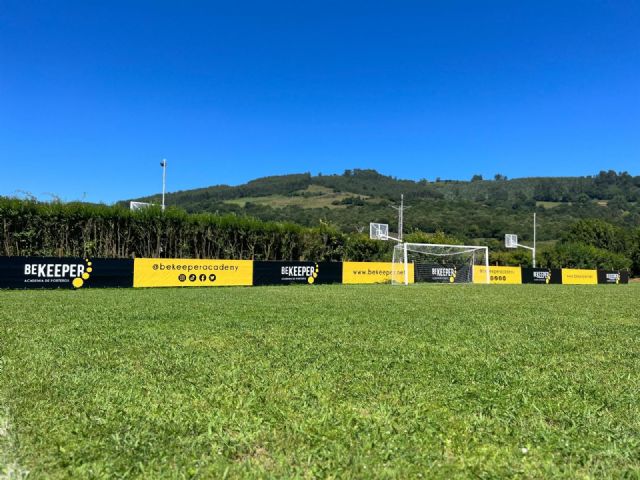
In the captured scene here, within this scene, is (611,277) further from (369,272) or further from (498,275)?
(369,272)

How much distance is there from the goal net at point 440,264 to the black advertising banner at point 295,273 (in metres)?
4.82

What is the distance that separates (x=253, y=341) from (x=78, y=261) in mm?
14333

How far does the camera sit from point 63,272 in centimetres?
1756

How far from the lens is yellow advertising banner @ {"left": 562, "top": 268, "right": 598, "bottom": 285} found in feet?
114

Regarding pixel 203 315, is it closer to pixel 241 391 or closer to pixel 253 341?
pixel 253 341

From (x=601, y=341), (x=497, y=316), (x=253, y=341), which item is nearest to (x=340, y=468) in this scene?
(x=253, y=341)

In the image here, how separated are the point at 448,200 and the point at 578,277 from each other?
66.5m

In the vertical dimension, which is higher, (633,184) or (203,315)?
(633,184)

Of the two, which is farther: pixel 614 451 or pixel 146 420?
pixel 146 420

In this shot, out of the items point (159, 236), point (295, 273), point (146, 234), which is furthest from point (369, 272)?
point (146, 234)

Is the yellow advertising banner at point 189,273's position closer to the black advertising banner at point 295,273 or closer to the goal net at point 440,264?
the black advertising banner at point 295,273

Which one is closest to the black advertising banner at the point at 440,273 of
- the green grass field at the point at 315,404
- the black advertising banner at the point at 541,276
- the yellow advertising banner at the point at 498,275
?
the yellow advertising banner at the point at 498,275

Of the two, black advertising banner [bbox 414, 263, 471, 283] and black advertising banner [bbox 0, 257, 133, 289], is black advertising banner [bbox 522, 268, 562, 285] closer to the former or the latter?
black advertising banner [bbox 414, 263, 471, 283]

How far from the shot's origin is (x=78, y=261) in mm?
17906
